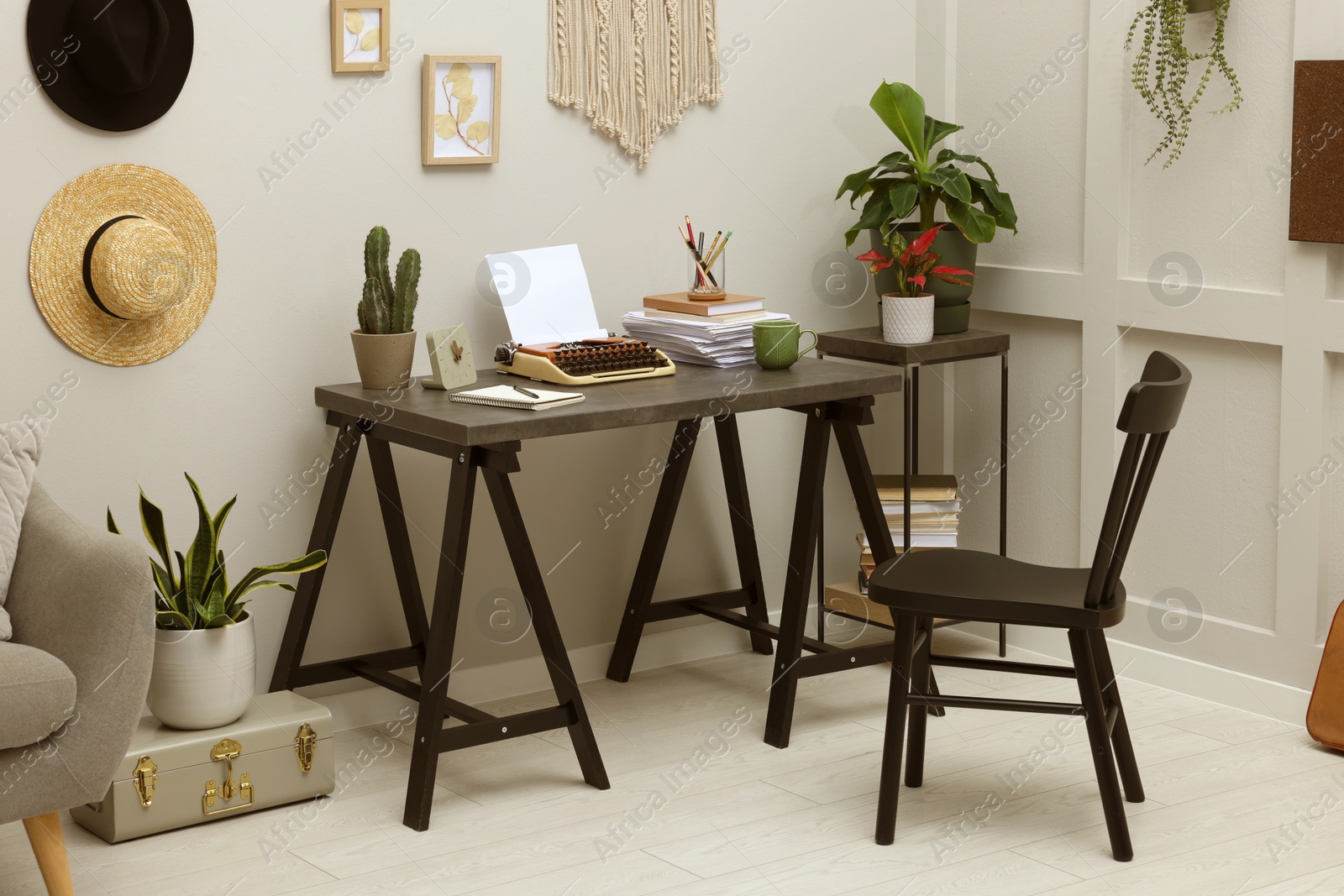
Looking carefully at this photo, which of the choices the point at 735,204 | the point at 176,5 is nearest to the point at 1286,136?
the point at 735,204

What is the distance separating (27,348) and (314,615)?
864 mm

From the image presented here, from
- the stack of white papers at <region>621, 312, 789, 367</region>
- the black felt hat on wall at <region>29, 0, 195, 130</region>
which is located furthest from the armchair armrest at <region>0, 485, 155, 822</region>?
the stack of white papers at <region>621, 312, 789, 367</region>

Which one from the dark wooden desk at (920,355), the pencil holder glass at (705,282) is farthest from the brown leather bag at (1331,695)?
the pencil holder glass at (705,282)

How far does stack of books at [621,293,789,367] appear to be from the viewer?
3.30 m

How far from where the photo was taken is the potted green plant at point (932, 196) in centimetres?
355

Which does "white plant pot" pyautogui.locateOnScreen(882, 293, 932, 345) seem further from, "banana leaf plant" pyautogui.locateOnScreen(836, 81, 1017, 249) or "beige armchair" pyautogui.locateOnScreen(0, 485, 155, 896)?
"beige armchair" pyautogui.locateOnScreen(0, 485, 155, 896)

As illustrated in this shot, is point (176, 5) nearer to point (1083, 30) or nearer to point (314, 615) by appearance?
point (314, 615)

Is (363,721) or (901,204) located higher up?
(901,204)

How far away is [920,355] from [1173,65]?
34.7 inches

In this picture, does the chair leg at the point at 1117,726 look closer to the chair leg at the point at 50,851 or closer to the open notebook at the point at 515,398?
the open notebook at the point at 515,398

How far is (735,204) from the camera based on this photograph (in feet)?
12.4

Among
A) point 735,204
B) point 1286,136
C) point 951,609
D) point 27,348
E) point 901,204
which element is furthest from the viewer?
point 735,204

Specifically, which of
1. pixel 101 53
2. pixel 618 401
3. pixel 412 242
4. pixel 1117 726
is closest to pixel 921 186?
pixel 618 401

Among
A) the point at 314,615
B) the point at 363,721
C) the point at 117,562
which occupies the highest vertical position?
the point at 117,562
